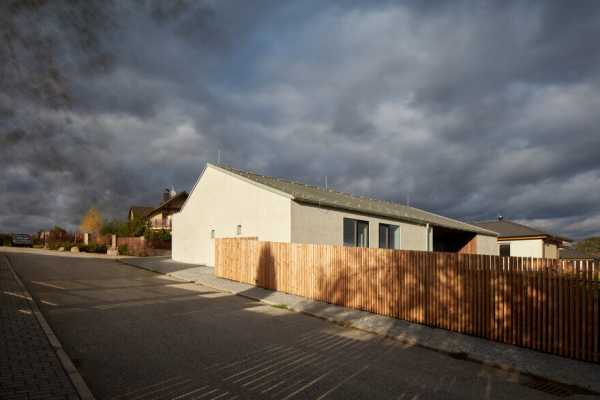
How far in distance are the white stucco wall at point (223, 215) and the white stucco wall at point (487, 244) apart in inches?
855

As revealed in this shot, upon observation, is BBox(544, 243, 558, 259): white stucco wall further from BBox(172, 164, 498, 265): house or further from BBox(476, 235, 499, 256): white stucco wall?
BBox(172, 164, 498, 265): house

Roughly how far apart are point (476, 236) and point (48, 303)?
30.6 meters

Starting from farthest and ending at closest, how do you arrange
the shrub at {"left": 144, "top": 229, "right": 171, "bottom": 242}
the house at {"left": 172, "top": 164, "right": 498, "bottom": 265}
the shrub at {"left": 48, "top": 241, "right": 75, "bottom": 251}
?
the shrub at {"left": 48, "top": 241, "right": 75, "bottom": 251} → the shrub at {"left": 144, "top": 229, "right": 171, "bottom": 242} → the house at {"left": 172, "top": 164, "right": 498, "bottom": 265}

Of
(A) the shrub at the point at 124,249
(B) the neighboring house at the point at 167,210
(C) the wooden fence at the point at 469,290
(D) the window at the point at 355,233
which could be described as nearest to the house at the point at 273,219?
(D) the window at the point at 355,233

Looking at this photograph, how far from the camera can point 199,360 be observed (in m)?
6.02

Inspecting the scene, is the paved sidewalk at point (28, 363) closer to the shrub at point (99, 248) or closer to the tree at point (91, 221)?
the shrub at point (99, 248)

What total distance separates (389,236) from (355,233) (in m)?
3.54

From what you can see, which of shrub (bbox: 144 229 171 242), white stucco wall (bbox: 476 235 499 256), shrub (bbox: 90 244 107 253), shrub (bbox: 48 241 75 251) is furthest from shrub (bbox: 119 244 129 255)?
white stucco wall (bbox: 476 235 499 256)

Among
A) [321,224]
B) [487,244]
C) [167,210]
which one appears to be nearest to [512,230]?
[487,244]

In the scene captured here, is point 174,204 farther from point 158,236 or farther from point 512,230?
point 512,230

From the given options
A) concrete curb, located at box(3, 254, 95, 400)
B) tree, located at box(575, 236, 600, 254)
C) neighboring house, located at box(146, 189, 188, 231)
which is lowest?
tree, located at box(575, 236, 600, 254)

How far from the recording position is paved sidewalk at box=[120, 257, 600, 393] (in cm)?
630

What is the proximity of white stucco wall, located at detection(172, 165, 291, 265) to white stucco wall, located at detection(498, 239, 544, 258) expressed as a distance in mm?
28646

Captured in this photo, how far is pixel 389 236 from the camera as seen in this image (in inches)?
870
